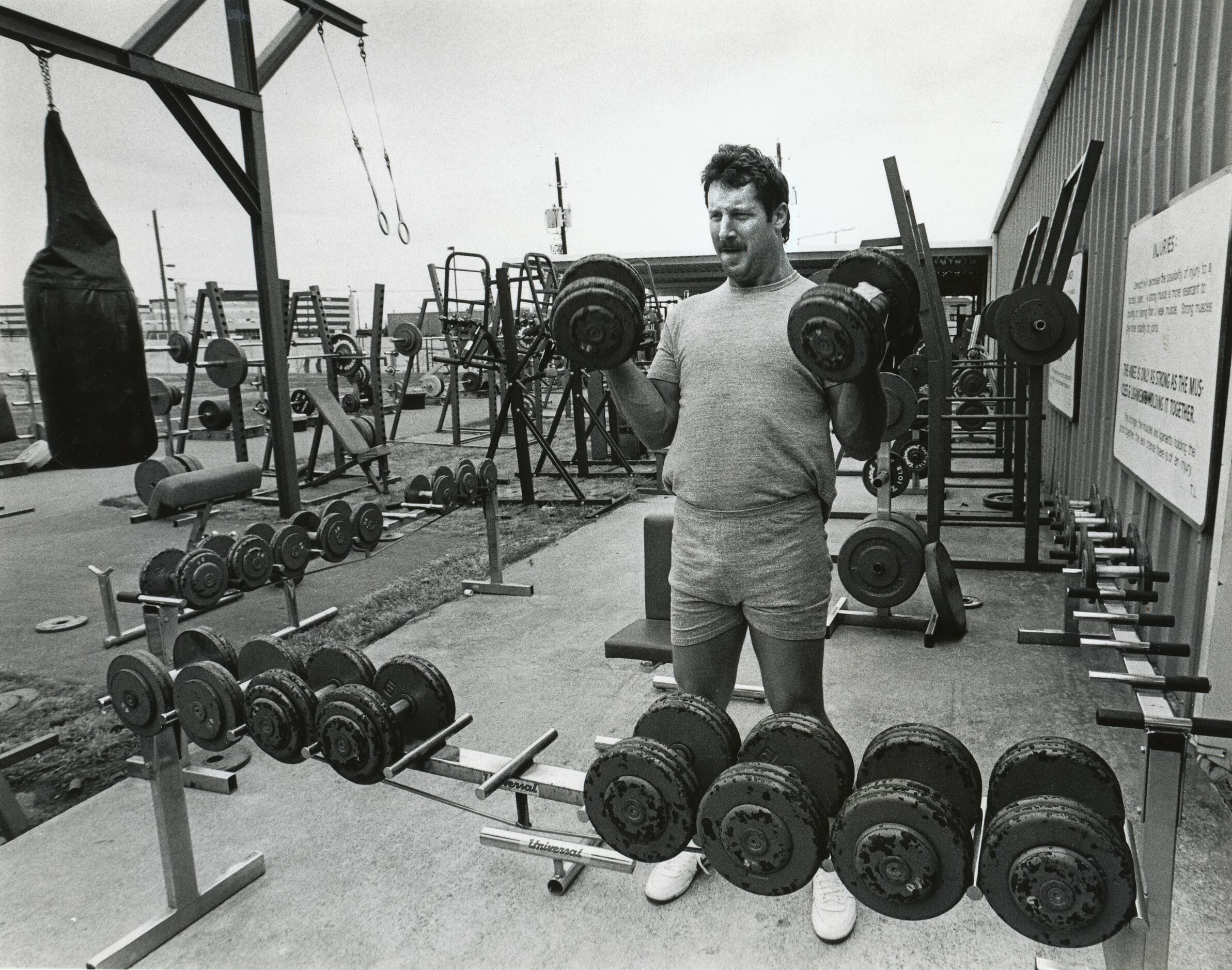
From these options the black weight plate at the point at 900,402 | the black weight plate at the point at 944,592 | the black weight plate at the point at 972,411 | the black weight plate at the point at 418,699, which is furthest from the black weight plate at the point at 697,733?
the black weight plate at the point at 972,411

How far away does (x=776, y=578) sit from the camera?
126cm

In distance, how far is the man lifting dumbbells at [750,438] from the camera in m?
1.21

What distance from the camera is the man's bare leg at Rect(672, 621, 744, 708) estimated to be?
1364 millimetres

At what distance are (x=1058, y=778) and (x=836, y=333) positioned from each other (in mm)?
601

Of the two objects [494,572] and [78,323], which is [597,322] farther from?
[494,572]

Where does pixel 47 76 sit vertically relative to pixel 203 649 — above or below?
above

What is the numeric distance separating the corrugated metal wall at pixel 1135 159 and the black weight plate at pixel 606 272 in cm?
147

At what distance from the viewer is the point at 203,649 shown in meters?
1.78

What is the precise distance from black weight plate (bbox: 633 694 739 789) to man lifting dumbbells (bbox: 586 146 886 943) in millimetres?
192

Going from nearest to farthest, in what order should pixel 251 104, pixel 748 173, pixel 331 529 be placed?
pixel 748 173, pixel 331 529, pixel 251 104

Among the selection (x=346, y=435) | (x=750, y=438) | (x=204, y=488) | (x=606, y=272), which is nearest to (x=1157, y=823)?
(x=750, y=438)

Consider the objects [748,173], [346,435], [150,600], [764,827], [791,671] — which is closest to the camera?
[764,827]

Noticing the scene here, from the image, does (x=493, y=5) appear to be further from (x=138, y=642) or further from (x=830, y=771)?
(x=138, y=642)

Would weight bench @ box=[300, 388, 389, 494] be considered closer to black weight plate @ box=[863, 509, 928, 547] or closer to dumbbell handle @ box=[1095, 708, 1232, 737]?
black weight plate @ box=[863, 509, 928, 547]
